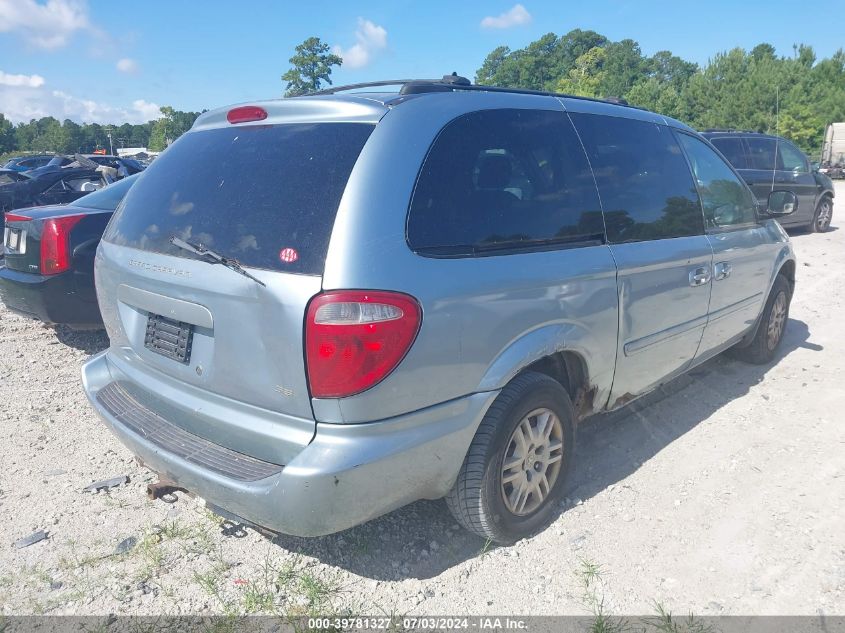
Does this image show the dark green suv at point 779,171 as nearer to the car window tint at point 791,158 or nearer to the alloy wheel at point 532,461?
the car window tint at point 791,158

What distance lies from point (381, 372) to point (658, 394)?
10.4ft

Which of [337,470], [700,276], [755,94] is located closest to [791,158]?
[700,276]

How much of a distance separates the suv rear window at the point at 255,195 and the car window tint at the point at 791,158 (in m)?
12.2

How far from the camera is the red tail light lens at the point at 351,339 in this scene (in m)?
2.08

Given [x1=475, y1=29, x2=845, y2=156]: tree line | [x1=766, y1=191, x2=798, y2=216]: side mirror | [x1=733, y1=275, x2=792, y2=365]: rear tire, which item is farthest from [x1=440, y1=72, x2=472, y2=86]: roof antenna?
[x1=475, y1=29, x2=845, y2=156]: tree line

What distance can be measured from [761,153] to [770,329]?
7968 mm

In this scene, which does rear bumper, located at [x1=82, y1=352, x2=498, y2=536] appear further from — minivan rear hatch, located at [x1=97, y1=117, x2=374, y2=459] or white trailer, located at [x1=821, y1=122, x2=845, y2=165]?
white trailer, located at [x1=821, y1=122, x2=845, y2=165]

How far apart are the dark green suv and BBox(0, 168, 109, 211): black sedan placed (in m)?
11.2

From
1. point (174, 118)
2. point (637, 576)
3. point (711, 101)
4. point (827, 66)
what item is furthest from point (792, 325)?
point (174, 118)

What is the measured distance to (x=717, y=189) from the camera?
423 centimetres

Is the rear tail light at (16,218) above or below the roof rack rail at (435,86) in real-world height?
below

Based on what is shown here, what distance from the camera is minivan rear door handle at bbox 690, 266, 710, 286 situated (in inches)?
146

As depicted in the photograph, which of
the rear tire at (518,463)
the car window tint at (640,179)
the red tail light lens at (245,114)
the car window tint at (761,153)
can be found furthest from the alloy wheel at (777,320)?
the car window tint at (761,153)

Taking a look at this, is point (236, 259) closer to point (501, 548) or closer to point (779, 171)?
point (501, 548)
